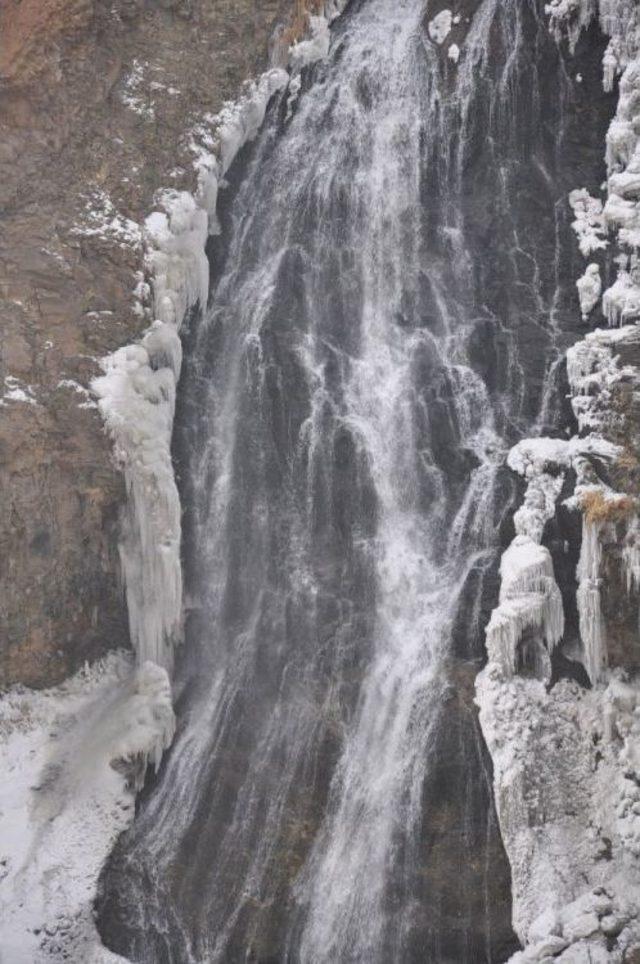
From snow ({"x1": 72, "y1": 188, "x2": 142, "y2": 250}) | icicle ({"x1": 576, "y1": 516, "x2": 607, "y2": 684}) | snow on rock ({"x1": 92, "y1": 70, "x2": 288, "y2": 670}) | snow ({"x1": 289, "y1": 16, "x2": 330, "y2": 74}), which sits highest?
snow ({"x1": 289, "y1": 16, "x2": 330, "y2": 74})

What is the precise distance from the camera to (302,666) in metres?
13.5

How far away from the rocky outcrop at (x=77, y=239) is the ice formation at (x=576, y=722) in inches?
234

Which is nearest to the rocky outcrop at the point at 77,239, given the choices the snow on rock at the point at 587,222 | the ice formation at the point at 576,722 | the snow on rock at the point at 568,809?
the ice formation at the point at 576,722

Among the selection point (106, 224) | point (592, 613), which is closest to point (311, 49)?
point (106, 224)

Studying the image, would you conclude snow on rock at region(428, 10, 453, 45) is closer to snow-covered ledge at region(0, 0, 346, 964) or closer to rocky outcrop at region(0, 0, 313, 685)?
rocky outcrop at region(0, 0, 313, 685)

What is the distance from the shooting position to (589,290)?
1531cm

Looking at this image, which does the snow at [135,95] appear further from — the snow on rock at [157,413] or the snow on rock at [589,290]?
the snow on rock at [589,290]

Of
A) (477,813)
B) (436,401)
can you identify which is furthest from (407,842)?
(436,401)

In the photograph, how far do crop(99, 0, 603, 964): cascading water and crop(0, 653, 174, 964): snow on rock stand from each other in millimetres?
374

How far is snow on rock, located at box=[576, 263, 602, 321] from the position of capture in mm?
15266

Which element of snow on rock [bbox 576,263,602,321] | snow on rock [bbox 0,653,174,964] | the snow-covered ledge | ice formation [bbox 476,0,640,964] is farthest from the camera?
snow on rock [bbox 576,263,602,321]

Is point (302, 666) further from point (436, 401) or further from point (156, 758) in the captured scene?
point (436, 401)

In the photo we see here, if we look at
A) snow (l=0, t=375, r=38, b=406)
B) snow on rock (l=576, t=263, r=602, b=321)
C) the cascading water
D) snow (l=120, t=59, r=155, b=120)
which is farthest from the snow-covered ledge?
snow on rock (l=576, t=263, r=602, b=321)

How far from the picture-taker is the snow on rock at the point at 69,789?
40.6 feet
